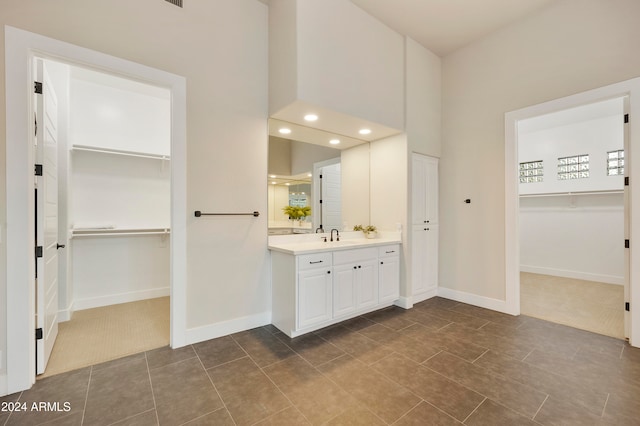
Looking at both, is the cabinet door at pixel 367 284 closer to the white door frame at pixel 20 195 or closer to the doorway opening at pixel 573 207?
the doorway opening at pixel 573 207

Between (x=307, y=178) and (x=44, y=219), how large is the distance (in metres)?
2.64

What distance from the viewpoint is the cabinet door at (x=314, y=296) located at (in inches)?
106

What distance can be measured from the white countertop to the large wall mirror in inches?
4.4

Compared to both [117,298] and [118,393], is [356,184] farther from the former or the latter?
[117,298]

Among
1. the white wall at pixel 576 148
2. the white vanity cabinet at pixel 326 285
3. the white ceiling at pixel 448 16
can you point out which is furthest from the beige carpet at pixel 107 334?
the white wall at pixel 576 148

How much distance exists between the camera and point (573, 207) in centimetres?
513

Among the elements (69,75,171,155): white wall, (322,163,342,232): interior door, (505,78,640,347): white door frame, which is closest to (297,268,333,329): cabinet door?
(322,163,342,232): interior door

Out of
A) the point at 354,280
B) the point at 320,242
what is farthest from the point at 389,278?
the point at 320,242

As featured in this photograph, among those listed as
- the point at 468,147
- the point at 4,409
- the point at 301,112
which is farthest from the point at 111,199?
the point at 468,147

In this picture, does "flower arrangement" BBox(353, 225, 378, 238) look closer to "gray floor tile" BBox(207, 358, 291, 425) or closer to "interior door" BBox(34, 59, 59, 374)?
"gray floor tile" BBox(207, 358, 291, 425)

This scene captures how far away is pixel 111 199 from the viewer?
374 cm

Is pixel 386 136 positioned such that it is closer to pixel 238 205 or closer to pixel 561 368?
pixel 238 205

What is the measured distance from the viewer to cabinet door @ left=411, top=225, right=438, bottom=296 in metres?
3.77

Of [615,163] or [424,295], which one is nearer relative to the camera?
[424,295]
